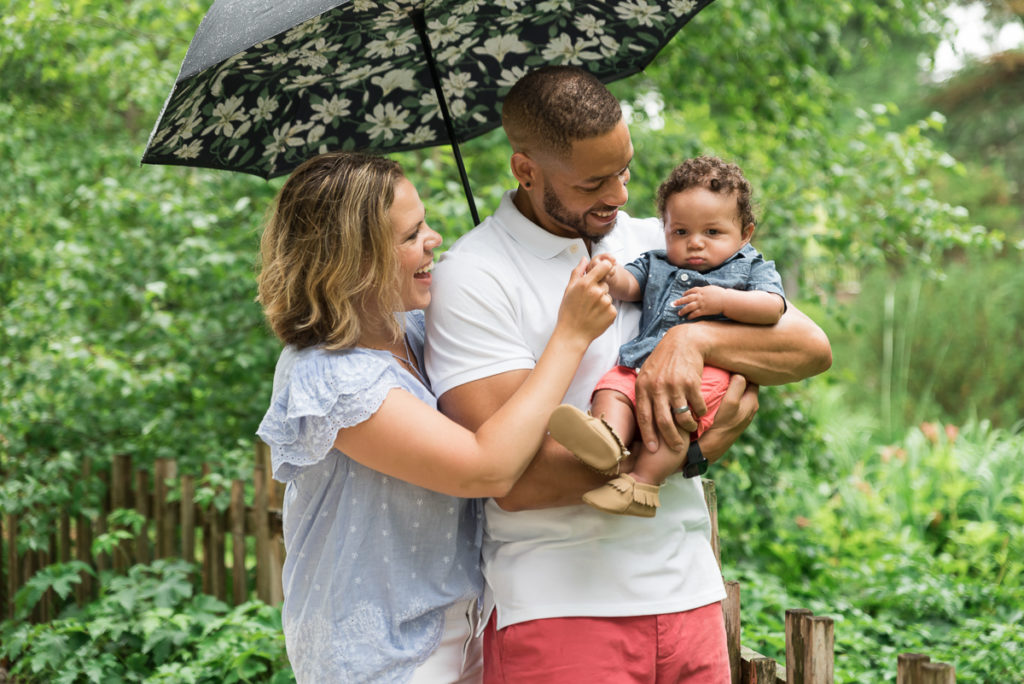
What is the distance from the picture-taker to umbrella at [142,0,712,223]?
2.05 meters

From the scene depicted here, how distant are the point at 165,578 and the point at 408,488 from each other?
2.59 m

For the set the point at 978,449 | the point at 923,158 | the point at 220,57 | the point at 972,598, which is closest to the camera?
the point at 220,57

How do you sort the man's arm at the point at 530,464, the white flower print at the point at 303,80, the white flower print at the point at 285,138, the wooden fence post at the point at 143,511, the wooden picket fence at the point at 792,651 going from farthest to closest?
the wooden fence post at the point at 143,511
the wooden picket fence at the point at 792,651
the white flower print at the point at 285,138
the white flower print at the point at 303,80
the man's arm at the point at 530,464

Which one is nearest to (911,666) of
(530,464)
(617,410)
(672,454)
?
(672,454)

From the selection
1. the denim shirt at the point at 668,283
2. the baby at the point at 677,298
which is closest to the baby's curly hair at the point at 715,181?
the baby at the point at 677,298

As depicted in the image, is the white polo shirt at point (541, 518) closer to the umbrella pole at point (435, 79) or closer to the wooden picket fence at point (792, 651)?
the umbrella pole at point (435, 79)

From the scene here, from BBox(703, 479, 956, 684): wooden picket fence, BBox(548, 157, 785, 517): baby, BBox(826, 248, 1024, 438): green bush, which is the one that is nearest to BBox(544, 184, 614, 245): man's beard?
BBox(548, 157, 785, 517): baby

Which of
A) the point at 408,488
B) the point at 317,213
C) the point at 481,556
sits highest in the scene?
the point at 317,213

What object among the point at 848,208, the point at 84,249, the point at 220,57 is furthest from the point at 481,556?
the point at 848,208

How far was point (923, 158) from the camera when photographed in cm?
454

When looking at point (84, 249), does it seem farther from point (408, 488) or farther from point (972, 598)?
point (972, 598)

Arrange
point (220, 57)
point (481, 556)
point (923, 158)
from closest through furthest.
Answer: point (220, 57), point (481, 556), point (923, 158)

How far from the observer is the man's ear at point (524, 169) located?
1938mm

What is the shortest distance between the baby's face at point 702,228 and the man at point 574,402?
195 millimetres
